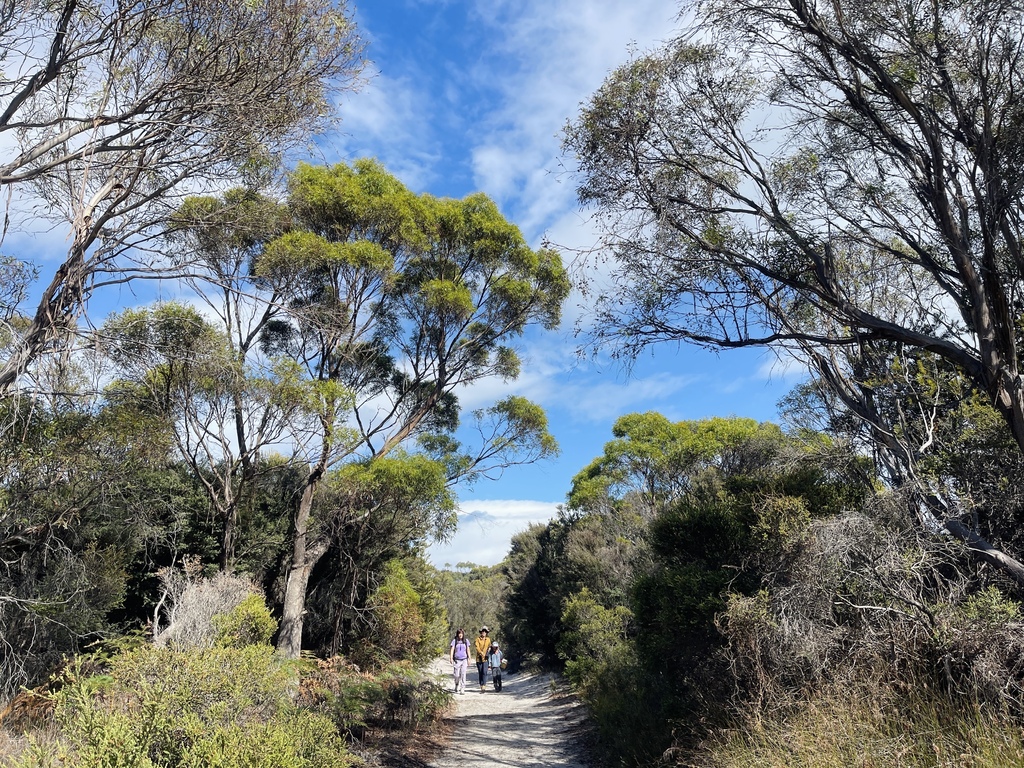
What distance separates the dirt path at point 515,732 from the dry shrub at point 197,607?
3417 mm

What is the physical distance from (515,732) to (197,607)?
6.50 meters

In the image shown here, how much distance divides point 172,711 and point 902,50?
801cm

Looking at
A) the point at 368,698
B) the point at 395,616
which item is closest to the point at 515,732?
the point at 368,698

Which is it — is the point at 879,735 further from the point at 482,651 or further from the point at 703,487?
the point at 482,651

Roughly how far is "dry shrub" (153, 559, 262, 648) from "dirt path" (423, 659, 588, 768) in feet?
11.2

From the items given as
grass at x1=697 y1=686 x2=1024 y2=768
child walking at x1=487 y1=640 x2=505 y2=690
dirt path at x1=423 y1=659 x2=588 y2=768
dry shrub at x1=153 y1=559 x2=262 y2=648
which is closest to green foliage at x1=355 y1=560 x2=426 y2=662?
dirt path at x1=423 y1=659 x2=588 y2=768

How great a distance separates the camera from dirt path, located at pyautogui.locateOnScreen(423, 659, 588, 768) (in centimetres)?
834

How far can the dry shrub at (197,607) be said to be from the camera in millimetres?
6930

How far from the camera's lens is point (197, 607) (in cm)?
755

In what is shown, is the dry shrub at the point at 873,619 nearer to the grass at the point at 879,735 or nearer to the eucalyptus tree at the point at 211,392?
the grass at the point at 879,735

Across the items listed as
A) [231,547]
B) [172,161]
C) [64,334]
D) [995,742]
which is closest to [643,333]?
[995,742]

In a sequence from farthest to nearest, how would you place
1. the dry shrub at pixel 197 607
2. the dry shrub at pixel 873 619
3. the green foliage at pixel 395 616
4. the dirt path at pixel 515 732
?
the green foliage at pixel 395 616
the dirt path at pixel 515 732
the dry shrub at pixel 197 607
the dry shrub at pixel 873 619

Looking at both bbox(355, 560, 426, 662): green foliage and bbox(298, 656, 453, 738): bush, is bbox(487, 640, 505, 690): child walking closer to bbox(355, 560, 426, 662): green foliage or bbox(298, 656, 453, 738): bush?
bbox(355, 560, 426, 662): green foliage

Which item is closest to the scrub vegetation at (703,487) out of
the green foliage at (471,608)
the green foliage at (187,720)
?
the green foliage at (187,720)
